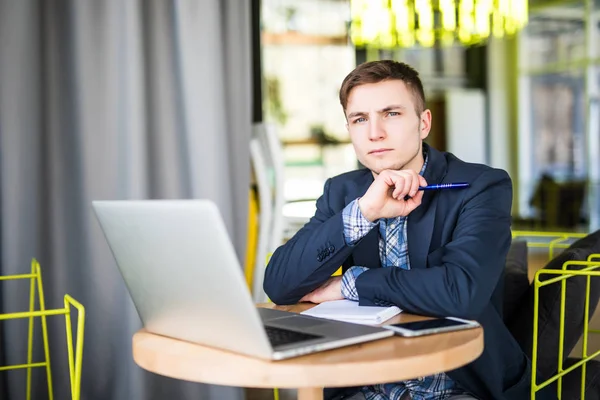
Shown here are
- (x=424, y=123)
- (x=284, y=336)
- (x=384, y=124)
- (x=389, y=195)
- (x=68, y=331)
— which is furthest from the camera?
(x=424, y=123)

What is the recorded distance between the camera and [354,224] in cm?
167

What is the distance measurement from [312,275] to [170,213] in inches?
23.0

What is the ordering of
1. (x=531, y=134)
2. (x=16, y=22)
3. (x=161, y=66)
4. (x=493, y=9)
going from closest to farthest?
1. (x=16, y=22)
2. (x=161, y=66)
3. (x=493, y=9)
4. (x=531, y=134)

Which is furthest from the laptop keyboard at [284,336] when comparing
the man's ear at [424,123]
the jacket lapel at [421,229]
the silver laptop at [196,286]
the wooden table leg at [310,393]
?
the man's ear at [424,123]

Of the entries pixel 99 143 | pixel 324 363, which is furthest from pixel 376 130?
pixel 99 143

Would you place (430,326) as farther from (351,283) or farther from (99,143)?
(99,143)

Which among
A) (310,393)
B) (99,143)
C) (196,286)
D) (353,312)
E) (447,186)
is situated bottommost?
(310,393)

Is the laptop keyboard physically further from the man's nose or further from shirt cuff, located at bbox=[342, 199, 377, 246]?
the man's nose

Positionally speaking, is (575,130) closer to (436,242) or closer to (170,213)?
(436,242)

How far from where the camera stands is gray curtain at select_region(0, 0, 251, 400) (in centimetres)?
253

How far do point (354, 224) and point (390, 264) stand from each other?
0.18 m

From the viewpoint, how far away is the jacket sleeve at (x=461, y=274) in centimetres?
151

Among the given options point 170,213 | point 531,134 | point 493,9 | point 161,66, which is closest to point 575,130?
point 531,134

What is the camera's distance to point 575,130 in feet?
36.3
